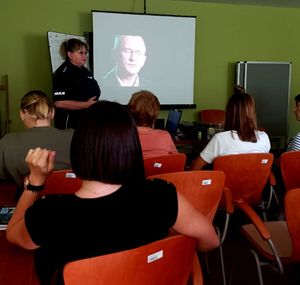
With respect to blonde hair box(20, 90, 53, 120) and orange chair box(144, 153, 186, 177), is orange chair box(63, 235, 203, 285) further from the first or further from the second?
blonde hair box(20, 90, 53, 120)

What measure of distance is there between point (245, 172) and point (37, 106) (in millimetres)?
1330

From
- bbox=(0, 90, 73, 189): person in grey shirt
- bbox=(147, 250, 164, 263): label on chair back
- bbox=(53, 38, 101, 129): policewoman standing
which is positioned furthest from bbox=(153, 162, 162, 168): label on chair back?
bbox=(53, 38, 101, 129): policewoman standing

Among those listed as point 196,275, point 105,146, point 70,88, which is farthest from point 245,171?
point 70,88

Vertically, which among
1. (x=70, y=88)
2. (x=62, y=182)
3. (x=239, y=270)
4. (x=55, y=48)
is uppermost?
(x=55, y=48)

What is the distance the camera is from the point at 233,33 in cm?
606

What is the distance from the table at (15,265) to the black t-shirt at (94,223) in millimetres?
66

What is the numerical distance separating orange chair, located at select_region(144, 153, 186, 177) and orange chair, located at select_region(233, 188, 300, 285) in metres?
0.47

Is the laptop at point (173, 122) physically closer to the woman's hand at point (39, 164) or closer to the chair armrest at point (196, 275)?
the chair armrest at point (196, 275)

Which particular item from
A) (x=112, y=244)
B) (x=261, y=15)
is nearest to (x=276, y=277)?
(x=112, y=244)

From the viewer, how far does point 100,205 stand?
1.07 m

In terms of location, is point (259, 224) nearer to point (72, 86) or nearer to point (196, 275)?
point (196, 275)

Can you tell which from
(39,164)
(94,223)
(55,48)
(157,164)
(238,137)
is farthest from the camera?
(55,48)

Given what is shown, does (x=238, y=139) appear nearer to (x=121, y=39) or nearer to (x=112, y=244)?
(x=112, y=244)

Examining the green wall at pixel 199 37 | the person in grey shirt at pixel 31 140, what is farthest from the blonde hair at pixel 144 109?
the green wall at pixel 199 37
